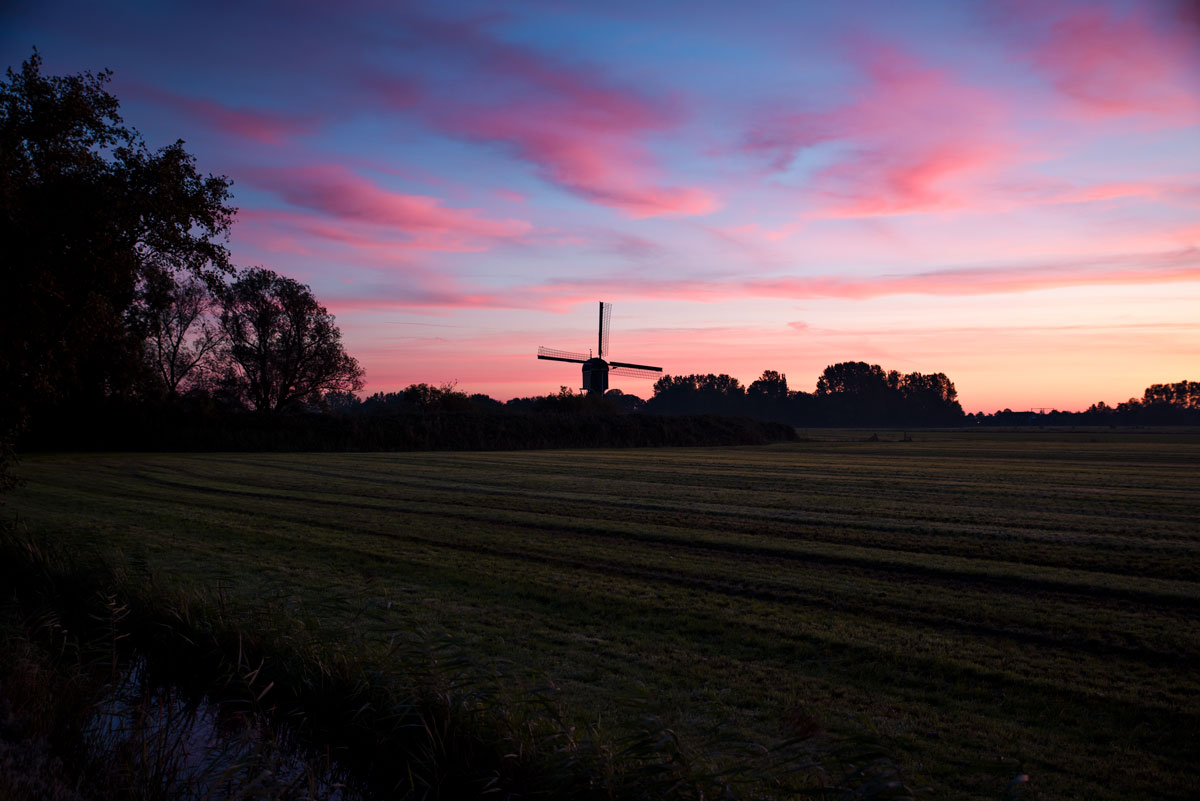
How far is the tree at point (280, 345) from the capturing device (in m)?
53.4

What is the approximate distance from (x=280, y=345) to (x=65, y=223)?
45.2 m

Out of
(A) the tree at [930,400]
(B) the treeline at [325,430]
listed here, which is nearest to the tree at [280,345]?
(B) the treeline at [325,430]

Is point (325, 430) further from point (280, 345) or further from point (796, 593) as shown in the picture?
point (796, 593)

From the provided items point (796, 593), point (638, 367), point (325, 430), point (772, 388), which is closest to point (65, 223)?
point (796, 593)

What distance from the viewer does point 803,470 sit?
28.9 m

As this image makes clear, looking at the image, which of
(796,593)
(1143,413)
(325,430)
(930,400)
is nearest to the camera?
(796,593)

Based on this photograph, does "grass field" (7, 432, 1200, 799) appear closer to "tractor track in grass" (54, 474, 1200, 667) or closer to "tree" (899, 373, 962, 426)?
"tractor track in grass" (54, 474, 1200, 667)

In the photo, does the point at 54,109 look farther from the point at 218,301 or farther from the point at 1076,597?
the point at 218,301

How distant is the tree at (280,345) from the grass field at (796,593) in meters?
34.9

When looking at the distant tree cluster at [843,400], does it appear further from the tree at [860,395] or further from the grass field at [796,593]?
the grass field at [796,593]

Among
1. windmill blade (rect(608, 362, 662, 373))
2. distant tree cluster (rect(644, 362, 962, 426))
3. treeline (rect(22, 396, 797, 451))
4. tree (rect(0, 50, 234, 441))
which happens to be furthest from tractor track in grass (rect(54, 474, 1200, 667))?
distant tree cluster (rect(644, 362, 962, 426))

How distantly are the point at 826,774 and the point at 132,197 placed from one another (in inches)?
540

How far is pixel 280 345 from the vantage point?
54.2m

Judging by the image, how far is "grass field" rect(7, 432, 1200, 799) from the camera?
5422 millimetres
